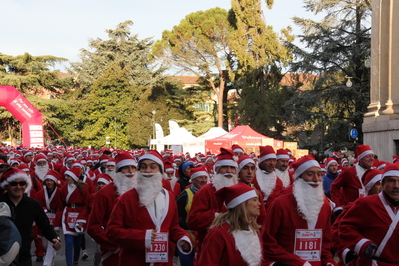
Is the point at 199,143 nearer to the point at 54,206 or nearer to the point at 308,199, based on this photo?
the point at 54,206

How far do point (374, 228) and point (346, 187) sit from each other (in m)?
3.71

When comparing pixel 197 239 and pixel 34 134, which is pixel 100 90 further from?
pixel 197 239

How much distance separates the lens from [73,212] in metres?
9.27

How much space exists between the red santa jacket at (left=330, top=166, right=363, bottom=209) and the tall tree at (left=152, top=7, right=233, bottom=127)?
44.3 metres

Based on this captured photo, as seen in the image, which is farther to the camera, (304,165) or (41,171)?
(41,171)

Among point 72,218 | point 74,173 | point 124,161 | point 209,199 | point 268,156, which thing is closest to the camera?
point 209,199

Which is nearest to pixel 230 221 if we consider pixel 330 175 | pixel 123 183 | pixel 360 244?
pixel 360 244

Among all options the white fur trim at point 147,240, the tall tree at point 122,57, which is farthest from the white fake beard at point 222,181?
the tall tree at point 122,57

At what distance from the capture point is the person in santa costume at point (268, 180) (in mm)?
7353

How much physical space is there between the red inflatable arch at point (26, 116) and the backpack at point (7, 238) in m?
38.4

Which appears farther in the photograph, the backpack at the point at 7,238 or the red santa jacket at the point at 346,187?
the red santa jacket at the point at 346,187

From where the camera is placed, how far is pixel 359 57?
34812mm

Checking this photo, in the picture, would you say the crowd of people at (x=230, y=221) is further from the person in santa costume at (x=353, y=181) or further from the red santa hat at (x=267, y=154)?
the person in santa costume at (x=353, y=181)

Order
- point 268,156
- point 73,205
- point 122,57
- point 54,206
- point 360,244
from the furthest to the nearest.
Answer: point 122,57
point 54,206
point 73,205
point 268,156
point 360,244
